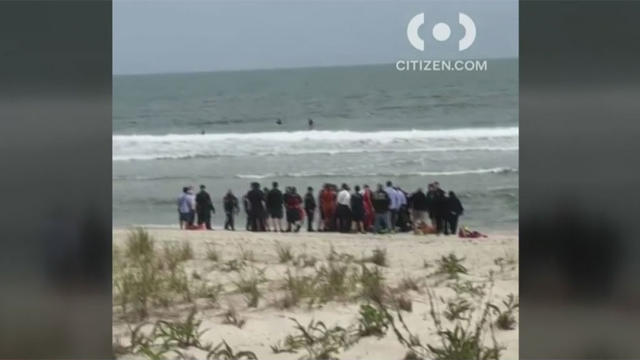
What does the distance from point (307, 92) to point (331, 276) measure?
1.06 metres

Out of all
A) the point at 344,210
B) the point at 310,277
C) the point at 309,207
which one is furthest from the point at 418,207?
the point at 310,277

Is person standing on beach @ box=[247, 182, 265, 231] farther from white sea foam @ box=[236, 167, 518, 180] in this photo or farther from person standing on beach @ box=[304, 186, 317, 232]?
person standing on beach @ box=[304, 186, 317, 232]

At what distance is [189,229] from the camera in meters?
4.79

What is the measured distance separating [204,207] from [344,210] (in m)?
0.83

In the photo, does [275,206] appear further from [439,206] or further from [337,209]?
[439,206]

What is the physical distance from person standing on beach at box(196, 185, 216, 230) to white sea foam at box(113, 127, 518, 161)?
0.23 meters

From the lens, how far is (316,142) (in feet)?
15.2

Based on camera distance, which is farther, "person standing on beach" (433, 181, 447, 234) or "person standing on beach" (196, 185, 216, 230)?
"person standing on beach" (196, 185, 216, 230)

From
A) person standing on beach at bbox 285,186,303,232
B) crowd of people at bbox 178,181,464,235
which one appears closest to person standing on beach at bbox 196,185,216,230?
crowd of people at bbox 178,181,464,235

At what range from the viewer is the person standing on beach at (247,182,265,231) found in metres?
4.71

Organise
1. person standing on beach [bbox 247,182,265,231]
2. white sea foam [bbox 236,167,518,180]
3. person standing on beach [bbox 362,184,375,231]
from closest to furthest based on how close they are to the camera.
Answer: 1. white sea foam [bbox 236,167,518,180]
2. person standing on beach [bbox 362,184,375,231]
3. person standing on beach [bbox 247,182,265,231]
